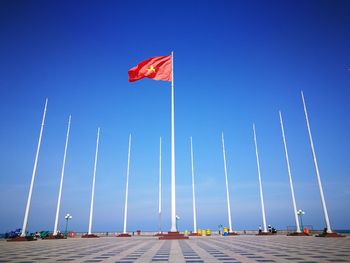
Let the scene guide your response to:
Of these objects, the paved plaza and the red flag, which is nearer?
the paved plaza

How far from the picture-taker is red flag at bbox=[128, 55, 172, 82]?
29078 mm

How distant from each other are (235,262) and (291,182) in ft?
109

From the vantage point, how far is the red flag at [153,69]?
2908cm

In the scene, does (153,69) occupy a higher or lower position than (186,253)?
higher

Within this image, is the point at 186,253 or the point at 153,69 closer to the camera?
the point at 186,253

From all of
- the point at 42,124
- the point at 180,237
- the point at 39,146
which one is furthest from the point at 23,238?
the point at 180,237

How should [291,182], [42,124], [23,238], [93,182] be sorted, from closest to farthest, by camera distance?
[23,238] → [42,124] → [291,182] → [93,182]

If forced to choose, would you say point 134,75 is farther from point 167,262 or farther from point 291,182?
point 291,182

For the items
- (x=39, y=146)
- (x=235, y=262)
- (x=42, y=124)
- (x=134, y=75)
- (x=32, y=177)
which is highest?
(x=134, y=75)

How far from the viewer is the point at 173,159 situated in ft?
91.6

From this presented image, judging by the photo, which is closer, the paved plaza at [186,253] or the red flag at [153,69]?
the paved plaza at [186,253]

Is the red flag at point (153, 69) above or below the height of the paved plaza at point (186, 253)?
above

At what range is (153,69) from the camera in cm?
2955

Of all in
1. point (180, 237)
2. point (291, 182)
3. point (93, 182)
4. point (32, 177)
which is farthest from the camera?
point (93, 182)
